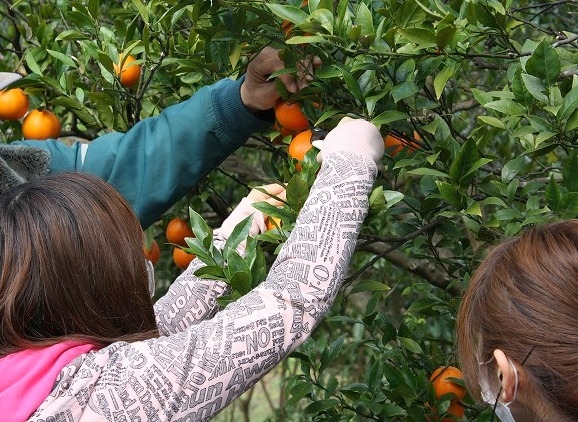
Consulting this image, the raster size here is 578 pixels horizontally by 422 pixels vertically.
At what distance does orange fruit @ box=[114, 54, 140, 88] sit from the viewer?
2193 mm

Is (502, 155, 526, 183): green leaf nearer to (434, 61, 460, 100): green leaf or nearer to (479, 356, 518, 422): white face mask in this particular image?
(434, 61, 460, 100): green leaf

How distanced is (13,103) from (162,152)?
1.46 ft

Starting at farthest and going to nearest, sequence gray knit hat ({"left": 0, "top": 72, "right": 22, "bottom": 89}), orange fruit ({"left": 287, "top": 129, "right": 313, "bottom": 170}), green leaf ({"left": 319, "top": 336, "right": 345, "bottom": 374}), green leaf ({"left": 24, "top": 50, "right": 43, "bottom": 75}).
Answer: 1. green leaf ({"left": 24, "top": 50, "right": 43, "bottom": 75})
2. green leaf ({"left": 319, "top": 336, "right": 345, "bottom": 374})
3. gray knit hat ({"left": 0, "top": 72, "right": 22, "bottom": 89})
4. orange fruit ({"left": 287, "top": 129, "right": 313, "bottom": 170})

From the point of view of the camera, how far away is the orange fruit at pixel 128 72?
7.20 ft

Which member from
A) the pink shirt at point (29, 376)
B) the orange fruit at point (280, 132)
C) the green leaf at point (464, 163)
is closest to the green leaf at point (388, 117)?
the green leaf at point (464, 163)

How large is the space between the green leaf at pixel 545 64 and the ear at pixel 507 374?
495 mm

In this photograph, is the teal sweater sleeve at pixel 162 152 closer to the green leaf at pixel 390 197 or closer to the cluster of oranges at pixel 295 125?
the cluster of oranges at pixel 295 125

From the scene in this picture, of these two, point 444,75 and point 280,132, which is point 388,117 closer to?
point 444,75

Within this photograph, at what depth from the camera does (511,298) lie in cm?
135

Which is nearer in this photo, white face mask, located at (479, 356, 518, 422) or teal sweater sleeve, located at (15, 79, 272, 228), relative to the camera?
white face mask, located at (479, 356, 518, 422)

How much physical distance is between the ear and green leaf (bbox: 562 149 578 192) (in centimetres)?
43

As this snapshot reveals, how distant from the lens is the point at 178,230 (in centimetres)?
236

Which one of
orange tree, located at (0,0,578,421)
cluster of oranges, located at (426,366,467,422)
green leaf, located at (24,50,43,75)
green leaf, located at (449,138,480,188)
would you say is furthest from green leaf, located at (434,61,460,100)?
green leaf, located at (24,50,43,75)

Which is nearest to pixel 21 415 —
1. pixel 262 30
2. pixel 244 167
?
pixel 262 30
